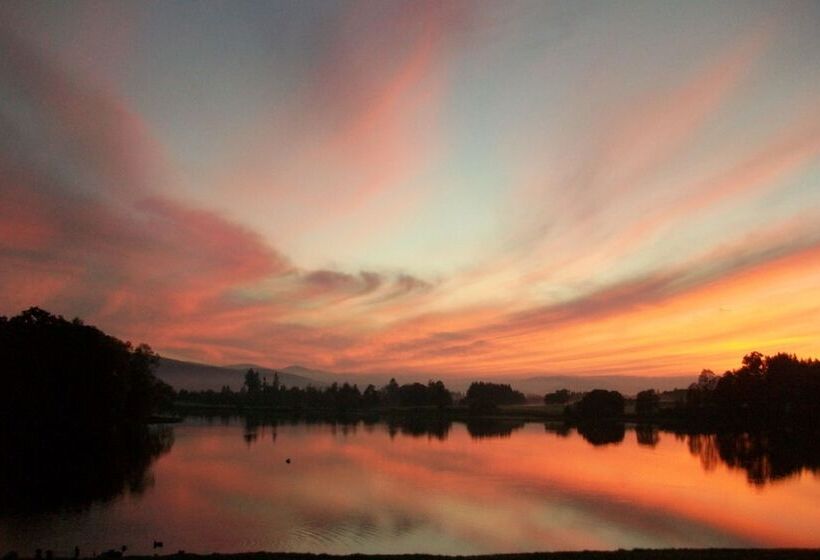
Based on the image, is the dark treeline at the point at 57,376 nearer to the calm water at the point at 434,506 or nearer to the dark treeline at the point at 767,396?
the calm water at the point at 434,506

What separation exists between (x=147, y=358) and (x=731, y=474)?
99.5m

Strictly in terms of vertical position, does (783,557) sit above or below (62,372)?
below

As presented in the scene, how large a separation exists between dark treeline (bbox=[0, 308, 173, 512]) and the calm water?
634 cm

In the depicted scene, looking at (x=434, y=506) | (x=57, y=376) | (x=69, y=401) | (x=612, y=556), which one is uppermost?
(x=57, y=376)

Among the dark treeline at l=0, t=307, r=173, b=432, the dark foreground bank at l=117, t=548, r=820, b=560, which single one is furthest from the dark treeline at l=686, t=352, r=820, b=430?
the dark treeline at l=0, t=307, r=173, b=432

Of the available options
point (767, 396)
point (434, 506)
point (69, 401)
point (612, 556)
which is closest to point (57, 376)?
point (69, 401)

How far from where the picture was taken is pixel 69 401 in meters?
77.8

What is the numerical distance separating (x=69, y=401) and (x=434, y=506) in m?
61.9

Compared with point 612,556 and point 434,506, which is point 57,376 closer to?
point 434,506

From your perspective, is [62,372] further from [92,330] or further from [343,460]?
[343,460]

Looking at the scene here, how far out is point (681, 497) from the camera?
124ft

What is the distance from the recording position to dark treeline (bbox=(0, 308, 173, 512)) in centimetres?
4925

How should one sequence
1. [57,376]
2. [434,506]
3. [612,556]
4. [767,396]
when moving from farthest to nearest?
[767,396], [57,376], [434,506], [612,556]

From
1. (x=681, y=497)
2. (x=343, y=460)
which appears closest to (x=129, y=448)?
(x=343, y=460)
